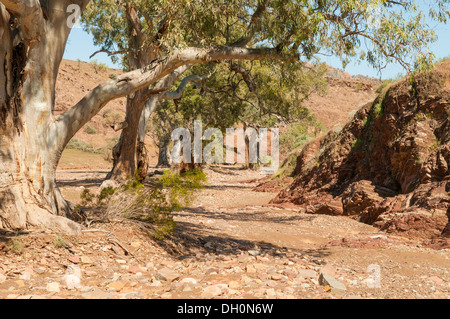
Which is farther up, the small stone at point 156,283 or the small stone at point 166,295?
the small stone at point 166,295

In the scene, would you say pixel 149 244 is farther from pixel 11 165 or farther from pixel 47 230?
pixel 11 165

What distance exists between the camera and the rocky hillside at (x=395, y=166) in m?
8.30

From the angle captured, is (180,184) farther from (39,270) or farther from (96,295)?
(96,295)

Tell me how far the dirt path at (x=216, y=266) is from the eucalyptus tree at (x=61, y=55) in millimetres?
594

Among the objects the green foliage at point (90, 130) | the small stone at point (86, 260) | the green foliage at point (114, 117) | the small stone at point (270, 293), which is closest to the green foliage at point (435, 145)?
the small stone at point (270, 293)

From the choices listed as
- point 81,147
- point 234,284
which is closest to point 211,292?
point 234,284

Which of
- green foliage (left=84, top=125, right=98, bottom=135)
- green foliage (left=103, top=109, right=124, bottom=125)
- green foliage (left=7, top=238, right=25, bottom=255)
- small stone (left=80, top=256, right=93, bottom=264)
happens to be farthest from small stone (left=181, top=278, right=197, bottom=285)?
green foliage (left=84, top=125, right=98, bottom=135)

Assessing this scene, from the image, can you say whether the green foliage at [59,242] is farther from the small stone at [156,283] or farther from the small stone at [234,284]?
the small stone at [234,284]

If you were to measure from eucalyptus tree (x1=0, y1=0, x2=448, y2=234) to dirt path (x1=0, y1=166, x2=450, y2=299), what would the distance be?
59 cm

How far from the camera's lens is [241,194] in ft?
55.2

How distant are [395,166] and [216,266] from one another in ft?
22.1

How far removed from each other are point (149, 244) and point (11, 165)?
81.6 inches

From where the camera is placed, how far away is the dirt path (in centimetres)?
422

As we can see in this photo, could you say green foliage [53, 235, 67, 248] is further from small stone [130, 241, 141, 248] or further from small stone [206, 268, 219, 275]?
small stone [206, 268, 219, 275]
